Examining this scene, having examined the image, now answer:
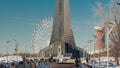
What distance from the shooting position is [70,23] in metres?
166

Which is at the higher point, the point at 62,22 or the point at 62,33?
the point at 62,22

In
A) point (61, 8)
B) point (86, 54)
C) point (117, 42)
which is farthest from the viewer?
point (61, 8)

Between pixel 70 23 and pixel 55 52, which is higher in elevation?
pixel 70 23

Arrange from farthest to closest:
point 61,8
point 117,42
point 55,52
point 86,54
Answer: point 61,8 → point 55,52 → point 86,54 → point 117,42

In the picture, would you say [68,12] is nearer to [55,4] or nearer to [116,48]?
[55,4]

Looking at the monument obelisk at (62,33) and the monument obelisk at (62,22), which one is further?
the monument obelisk at (62,22)

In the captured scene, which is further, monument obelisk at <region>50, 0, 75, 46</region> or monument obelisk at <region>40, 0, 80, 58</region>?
monument obelisk at <region>50, 0, 75, 46</region>

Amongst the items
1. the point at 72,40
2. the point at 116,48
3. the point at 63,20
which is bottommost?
the point at 116,48

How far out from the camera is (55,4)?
541 ft

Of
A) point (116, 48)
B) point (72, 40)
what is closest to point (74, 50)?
point (72, 40)

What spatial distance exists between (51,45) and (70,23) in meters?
18.3

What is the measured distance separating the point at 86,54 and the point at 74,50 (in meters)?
16.5

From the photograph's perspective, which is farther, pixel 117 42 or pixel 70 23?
pixel 70 23

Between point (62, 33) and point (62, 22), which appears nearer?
point (62, 33)
